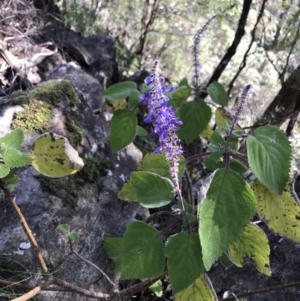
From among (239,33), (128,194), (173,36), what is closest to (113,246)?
(128,194)

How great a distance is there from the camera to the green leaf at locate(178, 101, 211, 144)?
65.5 inches

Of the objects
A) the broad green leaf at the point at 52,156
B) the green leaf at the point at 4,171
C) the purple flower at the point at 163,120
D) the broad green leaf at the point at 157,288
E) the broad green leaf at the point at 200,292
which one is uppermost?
the purple flower at the point at 163,120

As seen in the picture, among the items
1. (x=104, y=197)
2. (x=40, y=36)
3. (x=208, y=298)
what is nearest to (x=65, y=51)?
(x=40, y=36)

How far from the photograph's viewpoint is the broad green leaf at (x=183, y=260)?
1.02 m

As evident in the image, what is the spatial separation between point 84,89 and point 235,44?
0.97m

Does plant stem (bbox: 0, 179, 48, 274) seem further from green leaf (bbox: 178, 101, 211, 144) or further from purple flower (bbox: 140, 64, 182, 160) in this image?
green leaf (bbox: 178, 101, 211, 144)

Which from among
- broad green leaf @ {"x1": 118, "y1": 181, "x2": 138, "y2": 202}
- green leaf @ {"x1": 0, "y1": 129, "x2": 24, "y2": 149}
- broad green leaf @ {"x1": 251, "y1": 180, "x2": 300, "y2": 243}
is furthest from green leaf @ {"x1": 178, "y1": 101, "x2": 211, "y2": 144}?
green leaf @ {"x1": 0, "y1": 129, "x2": 24, "y2": 149}

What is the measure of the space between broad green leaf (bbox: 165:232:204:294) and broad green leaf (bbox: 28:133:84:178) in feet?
1.21

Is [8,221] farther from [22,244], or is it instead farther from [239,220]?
[239,220]

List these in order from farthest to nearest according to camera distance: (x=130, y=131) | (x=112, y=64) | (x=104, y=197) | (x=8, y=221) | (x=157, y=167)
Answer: (x=112, y=64) < (x=104, y=197) < (x=130, y=131) < (x=8, y=221) < (x=157, y=167)

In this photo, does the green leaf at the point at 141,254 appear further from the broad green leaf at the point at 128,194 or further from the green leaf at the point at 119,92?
the green leaf at the point at 119,92

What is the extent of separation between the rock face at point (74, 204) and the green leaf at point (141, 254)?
0.38 m

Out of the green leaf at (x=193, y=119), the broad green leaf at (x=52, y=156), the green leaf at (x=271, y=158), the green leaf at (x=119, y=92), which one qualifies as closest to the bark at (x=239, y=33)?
the green leaf at (x=193, y=119)

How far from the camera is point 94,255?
1.61 metres
